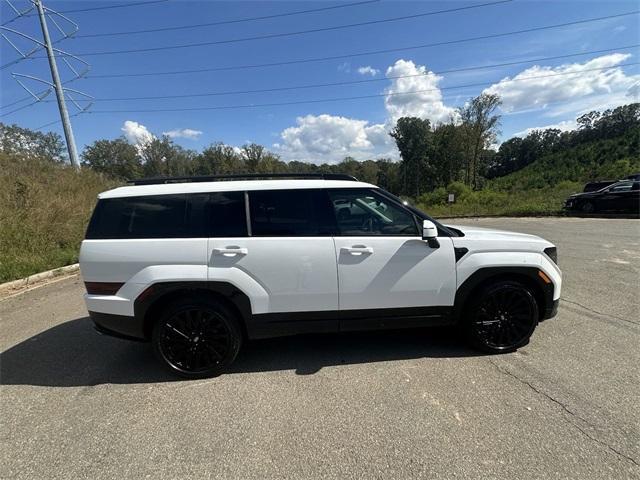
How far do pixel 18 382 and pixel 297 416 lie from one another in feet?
9.28

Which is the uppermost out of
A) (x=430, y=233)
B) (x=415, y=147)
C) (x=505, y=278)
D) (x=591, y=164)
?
(x=415, y=147)

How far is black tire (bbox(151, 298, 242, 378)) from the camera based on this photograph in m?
3.22

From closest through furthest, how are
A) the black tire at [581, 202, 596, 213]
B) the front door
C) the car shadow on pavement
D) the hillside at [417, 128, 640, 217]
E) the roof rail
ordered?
the front door, the car shadow on pavement, the roof rail, the black tire at [581, 202, 596, 213], the hillside at [417, 128, 640, 217]

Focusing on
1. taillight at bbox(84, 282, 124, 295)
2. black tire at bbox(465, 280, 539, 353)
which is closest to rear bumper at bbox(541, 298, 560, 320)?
black tire at bbox(465, 280, 539, 353)

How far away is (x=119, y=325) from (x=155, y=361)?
2.12ft

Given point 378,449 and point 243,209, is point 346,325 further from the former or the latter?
point 243,209

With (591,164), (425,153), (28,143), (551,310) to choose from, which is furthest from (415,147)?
(551,310)

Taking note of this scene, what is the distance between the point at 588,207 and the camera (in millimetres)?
16844

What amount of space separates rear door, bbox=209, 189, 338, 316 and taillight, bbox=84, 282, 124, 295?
34.7 inches

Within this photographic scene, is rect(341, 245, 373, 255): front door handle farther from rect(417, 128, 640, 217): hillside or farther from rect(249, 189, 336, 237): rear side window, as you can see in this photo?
rect(417, 128, 640, 217): hillside

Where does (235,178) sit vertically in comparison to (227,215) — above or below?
above

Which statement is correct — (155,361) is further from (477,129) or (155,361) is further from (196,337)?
(477,129)

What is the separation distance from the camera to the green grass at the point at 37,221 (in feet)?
26.7

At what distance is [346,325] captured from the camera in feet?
11.1
